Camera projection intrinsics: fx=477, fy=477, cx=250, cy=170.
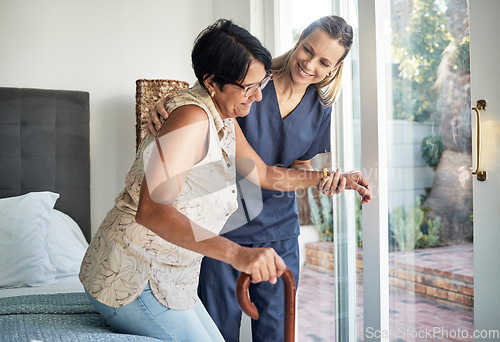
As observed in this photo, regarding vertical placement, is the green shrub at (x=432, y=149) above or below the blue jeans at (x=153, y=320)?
above

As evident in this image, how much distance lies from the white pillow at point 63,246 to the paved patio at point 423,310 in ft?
4.05

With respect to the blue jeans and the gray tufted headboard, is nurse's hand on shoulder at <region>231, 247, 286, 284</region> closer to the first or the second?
the blue jeans

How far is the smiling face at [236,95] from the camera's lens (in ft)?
4.07

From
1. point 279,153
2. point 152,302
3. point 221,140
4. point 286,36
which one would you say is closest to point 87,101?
point 286,36

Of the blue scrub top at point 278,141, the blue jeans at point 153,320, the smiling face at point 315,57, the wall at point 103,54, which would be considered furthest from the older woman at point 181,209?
the wall at point 103,54

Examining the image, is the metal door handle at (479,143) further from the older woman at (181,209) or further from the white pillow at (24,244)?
the white pillow at (24,244)

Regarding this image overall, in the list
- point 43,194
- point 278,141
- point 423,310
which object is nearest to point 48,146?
point 43,194

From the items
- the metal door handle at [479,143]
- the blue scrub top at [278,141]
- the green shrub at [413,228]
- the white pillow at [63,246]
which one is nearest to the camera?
the metal door handle at [479,143]

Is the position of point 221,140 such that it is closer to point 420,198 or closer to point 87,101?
point 420,198

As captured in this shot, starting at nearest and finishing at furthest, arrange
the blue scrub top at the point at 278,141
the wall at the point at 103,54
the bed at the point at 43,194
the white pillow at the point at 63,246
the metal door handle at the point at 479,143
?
the metal door handle at the point at 479,143 → the blue scrub top at the point at 278,141 → the bed at the point at 43,194 → the white pillow at the point at 63,246 → the wall at the point at 103,54

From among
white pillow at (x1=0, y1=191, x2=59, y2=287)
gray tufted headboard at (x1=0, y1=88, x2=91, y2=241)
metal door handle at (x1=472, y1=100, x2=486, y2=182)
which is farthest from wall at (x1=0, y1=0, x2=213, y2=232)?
metal door handle at (x1=472, y1=100, x2=486, y2=182)

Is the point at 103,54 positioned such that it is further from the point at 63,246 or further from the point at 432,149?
the point at 432,149

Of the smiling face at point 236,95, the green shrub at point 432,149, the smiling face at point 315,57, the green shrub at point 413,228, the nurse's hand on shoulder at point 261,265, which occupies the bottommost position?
the green shrub at point 413,228

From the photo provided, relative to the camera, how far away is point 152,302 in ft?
3.88
